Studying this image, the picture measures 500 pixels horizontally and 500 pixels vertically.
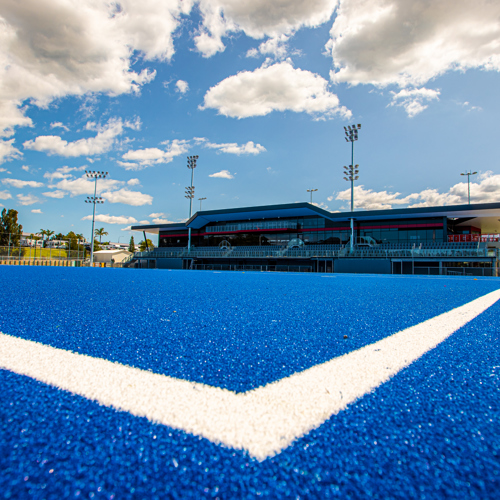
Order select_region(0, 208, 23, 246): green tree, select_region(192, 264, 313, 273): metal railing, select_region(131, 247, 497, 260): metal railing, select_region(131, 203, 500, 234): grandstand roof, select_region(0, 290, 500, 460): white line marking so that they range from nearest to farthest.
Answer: select_region(0, 290, 500, 460): white line marking
select_region(131, 247, 497, 260): metal railing
select_region(131, 203, 500, 234): grandstand roof
select_region(192, 264, 313, 273): metal railing
select_region(0, 208, 23, 246): green tree

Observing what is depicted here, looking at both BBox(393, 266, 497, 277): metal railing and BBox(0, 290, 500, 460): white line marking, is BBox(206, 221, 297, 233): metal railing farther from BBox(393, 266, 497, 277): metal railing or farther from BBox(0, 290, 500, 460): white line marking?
BBox(0, 290, 500, 460): white line marking

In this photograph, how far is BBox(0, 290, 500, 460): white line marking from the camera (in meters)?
0.87

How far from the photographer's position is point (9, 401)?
1003 mm

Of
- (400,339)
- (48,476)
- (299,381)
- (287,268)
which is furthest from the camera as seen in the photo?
(287,268)

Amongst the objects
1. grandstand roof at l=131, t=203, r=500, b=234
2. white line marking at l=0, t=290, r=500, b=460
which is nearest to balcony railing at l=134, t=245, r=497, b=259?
grandstand roof at l=131, t=203, r=500, b=234

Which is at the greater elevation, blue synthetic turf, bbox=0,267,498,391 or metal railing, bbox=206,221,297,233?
metal railing, bbox=206,221,297,233

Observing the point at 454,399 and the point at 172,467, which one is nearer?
the point at 172,467

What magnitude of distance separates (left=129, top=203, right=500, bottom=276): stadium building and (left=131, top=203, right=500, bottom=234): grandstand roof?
8 centimetres

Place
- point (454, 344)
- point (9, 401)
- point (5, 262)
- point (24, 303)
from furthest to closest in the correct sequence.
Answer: point (5, 262), point (24, 303), point (454, 344), point (9, 401)

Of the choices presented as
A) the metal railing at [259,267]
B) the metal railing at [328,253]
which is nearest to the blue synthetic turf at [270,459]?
the metal railing at [328,253]

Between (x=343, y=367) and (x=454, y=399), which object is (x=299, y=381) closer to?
(x=343, y=367)

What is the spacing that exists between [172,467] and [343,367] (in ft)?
3.11

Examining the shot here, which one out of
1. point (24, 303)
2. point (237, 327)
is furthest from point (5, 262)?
point (237, 327)

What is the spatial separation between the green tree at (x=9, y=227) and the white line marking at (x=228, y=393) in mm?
71781
